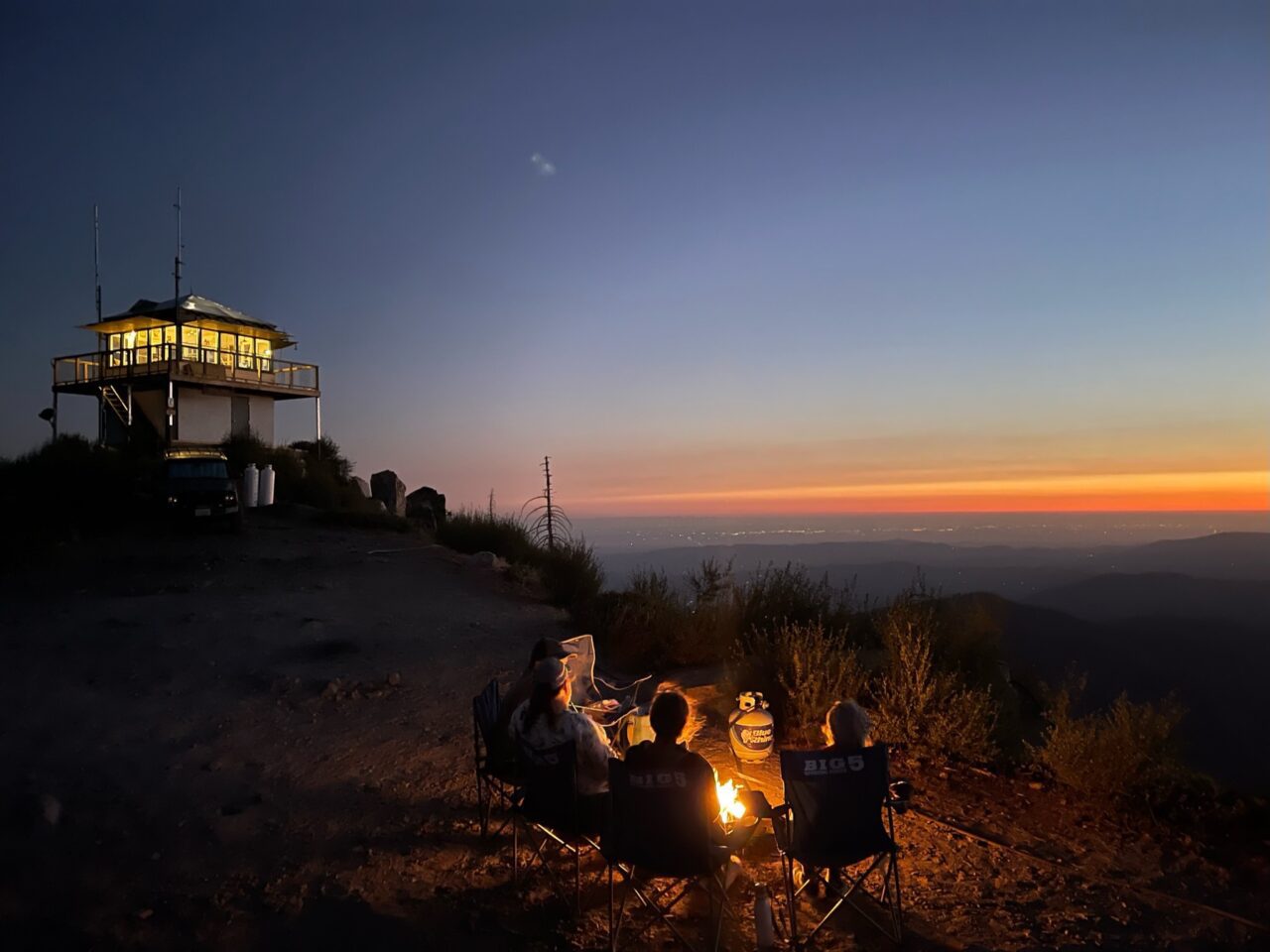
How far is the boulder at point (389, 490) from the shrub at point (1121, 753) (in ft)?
80.0

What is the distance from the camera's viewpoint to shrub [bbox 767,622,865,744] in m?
6.61

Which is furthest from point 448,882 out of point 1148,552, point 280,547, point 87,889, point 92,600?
point 1148,552

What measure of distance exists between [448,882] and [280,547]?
13613 millimetres

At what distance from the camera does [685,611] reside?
10.4m

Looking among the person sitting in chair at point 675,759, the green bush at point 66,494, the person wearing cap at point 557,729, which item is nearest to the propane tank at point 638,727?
the person wearing cap at point 557,729

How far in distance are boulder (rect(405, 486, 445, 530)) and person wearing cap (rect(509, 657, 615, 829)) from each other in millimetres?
20568

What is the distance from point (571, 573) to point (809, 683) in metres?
9.26

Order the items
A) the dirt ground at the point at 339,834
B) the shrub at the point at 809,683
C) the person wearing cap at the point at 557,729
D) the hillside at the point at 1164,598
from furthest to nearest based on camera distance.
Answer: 1. the hillside at the point at 1164,598
2. the shrub at the point at 809,683
3. the person wearing cap at the point at 557,729
4. the dirt ground at the point at 339,834

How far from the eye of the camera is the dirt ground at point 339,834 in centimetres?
391

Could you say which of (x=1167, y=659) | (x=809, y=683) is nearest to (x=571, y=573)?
(x=809, y=683)

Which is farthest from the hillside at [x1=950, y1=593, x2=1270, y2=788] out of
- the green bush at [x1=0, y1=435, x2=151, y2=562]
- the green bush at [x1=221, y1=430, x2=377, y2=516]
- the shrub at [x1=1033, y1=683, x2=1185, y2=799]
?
the green bush at [x1=221, y1=430, x2=377, y2=516]

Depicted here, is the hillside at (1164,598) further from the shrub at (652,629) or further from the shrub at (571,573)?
A: the shrub at (652,629)

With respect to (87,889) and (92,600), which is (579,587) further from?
(87,889)

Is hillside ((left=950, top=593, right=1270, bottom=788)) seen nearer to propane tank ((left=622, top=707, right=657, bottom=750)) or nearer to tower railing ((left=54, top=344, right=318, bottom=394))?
propane tank ((left=622, top=707, right=657, bottom=750))
